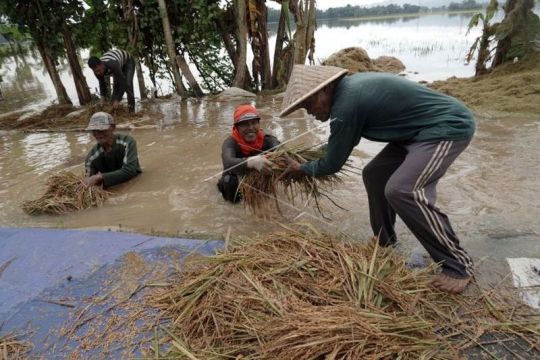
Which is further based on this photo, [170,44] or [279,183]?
[170,44]

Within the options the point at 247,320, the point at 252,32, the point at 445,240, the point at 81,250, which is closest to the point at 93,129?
the point at 81,250

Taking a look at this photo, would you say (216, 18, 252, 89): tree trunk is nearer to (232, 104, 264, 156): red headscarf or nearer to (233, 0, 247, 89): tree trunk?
(233, 0, 247, 89): tree trunk

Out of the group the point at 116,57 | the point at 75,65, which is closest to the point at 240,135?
the point at 116,57

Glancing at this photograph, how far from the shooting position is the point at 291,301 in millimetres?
1910

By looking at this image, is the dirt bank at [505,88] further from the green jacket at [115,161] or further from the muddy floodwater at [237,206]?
the green jacket at [115,161]

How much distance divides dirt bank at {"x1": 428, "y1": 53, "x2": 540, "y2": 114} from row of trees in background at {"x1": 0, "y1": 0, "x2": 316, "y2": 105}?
3.36 metres

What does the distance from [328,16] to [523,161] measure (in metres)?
69.4

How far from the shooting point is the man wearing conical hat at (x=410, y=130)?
214 cm

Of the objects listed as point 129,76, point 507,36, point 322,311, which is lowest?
point 322,311

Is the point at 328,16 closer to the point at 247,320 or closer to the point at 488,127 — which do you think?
the point at 488,127

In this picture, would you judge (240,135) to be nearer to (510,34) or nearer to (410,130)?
(410,130)

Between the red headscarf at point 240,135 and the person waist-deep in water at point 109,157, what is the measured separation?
152cm

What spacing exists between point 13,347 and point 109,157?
2730 millimetres

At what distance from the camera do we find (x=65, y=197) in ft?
13.2
